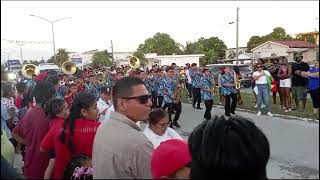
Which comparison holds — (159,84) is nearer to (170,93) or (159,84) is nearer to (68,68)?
(170,93)

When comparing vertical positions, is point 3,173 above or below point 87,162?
above

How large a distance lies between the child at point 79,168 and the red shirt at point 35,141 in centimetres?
52

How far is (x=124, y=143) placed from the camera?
87.3 inches

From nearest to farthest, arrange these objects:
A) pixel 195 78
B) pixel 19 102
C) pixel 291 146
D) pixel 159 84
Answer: pixel 291 146 → pixel 19 102 → pixel 159 84 → pixel 195 78

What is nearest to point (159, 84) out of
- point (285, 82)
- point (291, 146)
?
point (285, 82)

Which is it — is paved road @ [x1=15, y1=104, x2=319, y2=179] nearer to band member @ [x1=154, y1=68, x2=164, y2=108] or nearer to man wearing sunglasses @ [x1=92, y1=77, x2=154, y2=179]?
man wearing sunglasses @ [x1=92, y1=77, x2=154, y2=179]

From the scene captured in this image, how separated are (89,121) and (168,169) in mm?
1816

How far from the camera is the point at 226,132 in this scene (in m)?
1.42

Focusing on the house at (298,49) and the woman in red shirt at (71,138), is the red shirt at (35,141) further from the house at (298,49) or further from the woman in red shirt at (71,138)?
the house at (298,49)

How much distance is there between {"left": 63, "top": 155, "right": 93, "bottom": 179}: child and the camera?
3432 mm

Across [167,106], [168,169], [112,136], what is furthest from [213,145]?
[167,106]

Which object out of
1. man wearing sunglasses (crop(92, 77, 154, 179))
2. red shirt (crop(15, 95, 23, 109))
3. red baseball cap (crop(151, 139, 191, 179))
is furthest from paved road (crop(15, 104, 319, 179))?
red shirt (crop(15, 95, 23, 109))

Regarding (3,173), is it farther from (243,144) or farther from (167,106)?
(167,106)

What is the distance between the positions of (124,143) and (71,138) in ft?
4.36
